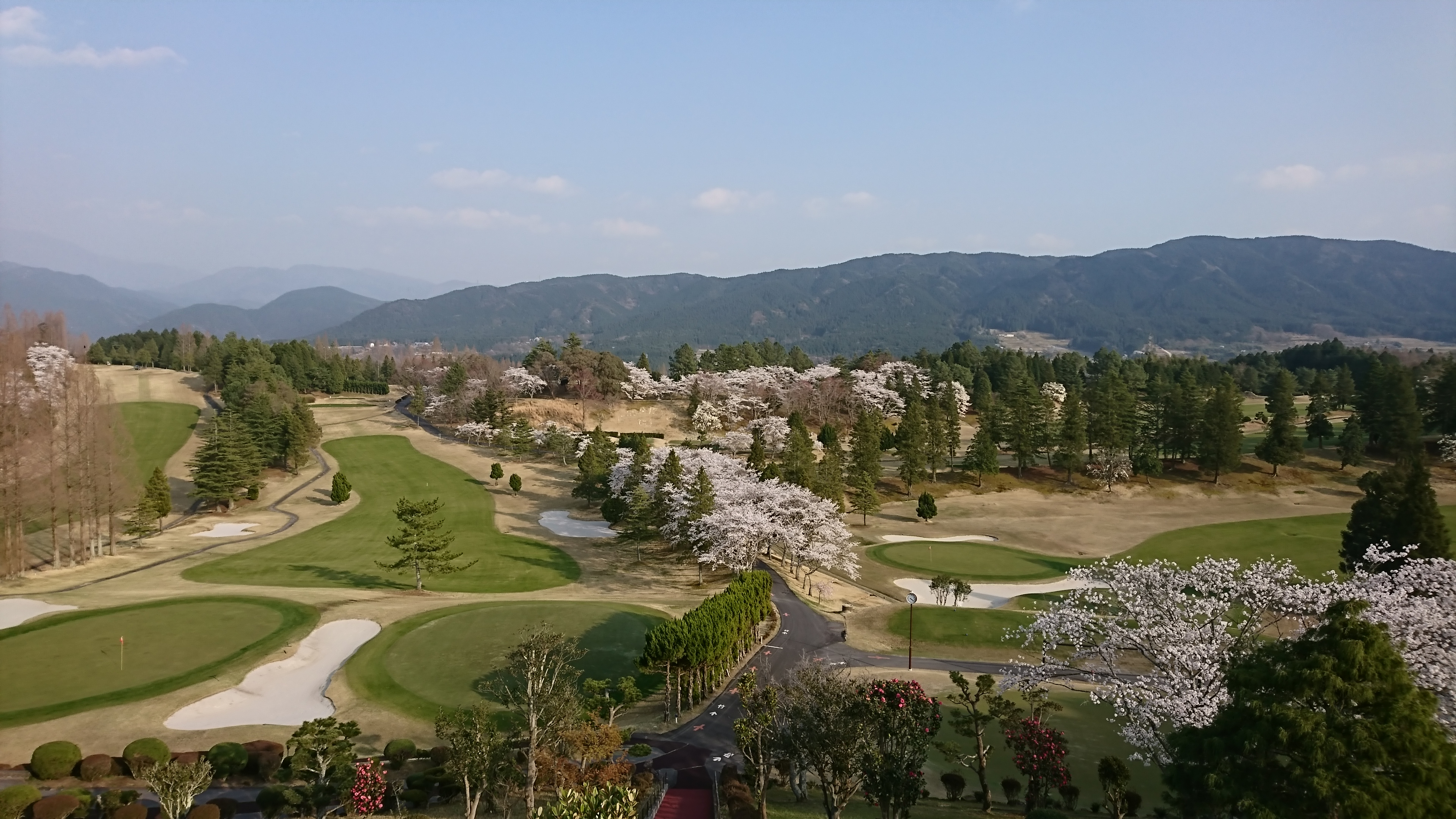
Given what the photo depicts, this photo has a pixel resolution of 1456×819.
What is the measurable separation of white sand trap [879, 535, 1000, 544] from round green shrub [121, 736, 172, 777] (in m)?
46.6

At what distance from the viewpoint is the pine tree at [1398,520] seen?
41781 millimetres

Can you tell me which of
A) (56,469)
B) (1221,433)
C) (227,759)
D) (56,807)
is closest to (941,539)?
(1221,433)

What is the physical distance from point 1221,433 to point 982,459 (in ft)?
71.9

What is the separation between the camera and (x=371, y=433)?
94875mm

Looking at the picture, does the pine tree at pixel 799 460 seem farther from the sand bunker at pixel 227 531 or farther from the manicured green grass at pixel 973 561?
the sand bunker at pixel 227 531

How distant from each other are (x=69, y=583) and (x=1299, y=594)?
5834 cm

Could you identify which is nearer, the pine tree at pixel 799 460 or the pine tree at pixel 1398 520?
the pine tree at pixel 1398 520

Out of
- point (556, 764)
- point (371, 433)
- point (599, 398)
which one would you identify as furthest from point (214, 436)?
point (556, 764)

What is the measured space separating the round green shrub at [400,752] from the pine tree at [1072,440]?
6723cm

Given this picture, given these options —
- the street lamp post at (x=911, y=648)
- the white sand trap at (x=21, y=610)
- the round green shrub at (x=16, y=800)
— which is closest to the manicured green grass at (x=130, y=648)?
the white sand trap at (x=21, y=610)

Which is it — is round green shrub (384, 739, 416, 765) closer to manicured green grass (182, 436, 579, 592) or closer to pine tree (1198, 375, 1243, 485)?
manicured green grass (182, 436, 579, 592)

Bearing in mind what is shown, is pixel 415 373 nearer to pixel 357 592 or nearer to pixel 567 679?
pixel 357 592

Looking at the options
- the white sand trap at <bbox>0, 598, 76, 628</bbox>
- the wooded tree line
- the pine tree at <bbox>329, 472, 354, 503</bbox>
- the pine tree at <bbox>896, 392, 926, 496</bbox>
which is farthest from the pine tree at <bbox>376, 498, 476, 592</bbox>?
the pine tree at <bbox>896, 392, 926, 496</bbox>

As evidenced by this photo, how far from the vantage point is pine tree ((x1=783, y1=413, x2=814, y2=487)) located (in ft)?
202
